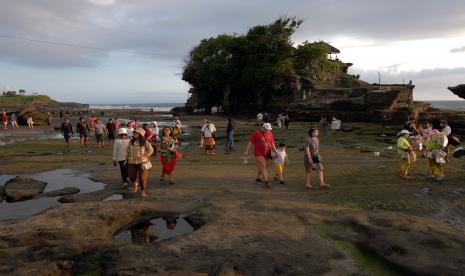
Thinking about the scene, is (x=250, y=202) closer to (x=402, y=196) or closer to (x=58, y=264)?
(x=402, y=196)

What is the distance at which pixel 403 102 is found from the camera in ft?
127

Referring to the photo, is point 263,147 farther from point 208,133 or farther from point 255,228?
point 208,133

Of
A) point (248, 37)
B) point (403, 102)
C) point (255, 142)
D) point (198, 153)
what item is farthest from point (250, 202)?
point (248, 37)

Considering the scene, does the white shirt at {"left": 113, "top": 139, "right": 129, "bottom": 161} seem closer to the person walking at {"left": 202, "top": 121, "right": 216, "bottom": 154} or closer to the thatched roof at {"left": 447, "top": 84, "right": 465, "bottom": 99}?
the person walking at {"left": 202, "top": 121, "right": 216, "bottom": 154}

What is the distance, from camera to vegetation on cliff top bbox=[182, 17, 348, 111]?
1981 inches

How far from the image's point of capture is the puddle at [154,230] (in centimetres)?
760

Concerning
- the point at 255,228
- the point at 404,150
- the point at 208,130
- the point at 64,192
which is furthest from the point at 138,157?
the point at 208,130

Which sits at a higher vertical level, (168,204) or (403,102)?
(403,102)

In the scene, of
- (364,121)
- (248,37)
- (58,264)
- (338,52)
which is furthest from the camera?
(338,52)

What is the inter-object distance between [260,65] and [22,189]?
139ft

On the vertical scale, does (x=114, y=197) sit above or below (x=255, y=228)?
below

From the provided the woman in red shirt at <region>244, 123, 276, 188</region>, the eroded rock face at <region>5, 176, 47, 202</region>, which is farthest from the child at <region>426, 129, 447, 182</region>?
the eroded rock face at <region>5, 176, 47, 202</region>

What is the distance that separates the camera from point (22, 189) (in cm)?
1127

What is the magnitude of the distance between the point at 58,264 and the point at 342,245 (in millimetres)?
4775
